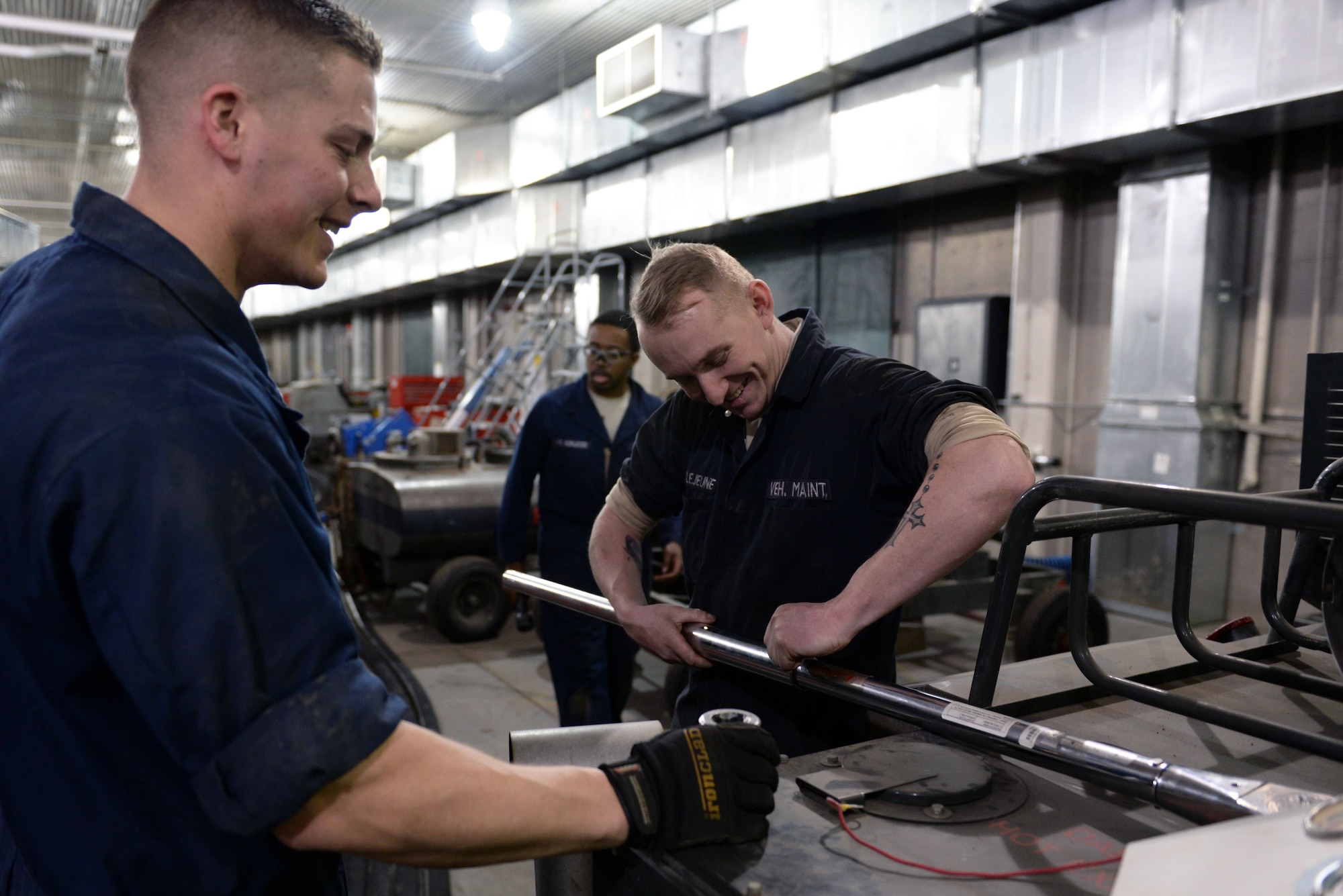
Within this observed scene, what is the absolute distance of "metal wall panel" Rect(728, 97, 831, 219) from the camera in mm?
7219

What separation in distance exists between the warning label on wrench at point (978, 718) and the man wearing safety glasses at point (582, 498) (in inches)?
103

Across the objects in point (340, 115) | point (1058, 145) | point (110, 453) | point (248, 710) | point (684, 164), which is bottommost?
point (248, 710)

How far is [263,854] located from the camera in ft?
3.15

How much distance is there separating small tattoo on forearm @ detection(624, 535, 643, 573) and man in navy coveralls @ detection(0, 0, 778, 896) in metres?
1.17

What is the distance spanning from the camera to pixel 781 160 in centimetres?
762

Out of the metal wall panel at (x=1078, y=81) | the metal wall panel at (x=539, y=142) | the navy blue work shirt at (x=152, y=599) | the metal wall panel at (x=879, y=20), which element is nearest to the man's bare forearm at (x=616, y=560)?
the navy blue work shirt at (x=152, y=599)

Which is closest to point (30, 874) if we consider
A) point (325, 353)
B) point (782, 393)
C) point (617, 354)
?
point (782, 393)

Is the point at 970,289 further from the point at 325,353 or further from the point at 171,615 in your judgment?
the point at 325,353

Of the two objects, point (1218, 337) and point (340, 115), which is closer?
point (340, 115)

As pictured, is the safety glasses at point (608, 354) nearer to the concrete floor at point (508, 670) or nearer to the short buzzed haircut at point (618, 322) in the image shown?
the short buzzed haircut at point (618, 322)

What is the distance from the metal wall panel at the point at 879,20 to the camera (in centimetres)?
572

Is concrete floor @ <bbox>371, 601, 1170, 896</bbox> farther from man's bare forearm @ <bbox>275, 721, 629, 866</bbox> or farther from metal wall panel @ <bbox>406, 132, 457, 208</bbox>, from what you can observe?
metal wall panel @ <bbox>406, 132, 457, 208</bbox>

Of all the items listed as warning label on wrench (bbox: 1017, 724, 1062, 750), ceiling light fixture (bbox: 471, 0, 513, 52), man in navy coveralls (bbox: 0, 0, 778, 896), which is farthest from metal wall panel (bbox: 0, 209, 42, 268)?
warning label on wrench (bbox: 1017, 724, 1062, 750)

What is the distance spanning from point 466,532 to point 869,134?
4185mm
